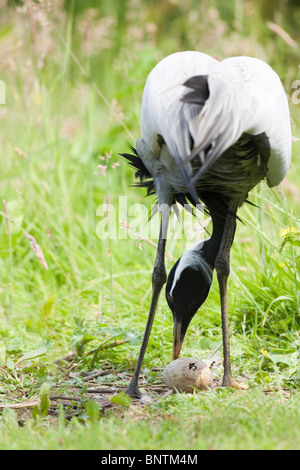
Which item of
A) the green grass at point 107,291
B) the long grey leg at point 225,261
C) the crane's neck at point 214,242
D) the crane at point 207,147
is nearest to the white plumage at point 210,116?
the crane at point 207,147

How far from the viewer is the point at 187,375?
297 centimetres

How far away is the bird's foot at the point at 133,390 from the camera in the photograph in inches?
120

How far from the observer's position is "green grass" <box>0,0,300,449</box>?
100 inches

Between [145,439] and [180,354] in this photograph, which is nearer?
[145,439]

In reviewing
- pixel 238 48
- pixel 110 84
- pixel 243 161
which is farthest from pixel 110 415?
pixel 110 84

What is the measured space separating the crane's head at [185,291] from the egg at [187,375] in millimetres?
271

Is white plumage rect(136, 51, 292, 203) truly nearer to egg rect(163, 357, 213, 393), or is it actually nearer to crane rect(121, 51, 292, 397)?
crane rect(121, 51, 292, 397)

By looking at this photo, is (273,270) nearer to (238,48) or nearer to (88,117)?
(88,117)

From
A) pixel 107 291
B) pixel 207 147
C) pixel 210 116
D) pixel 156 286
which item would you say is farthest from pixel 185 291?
pixel 107 291

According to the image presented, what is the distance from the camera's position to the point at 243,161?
Result: 9.33 ft

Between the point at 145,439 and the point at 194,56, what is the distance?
154 centimetres

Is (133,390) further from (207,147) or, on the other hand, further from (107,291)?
(107,291)

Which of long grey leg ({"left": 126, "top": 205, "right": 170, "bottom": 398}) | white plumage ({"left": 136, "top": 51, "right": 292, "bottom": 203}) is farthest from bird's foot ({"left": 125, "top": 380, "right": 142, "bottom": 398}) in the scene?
white plumage ({"left": 136, "top": 51, "right": 292, "bottom": 203})

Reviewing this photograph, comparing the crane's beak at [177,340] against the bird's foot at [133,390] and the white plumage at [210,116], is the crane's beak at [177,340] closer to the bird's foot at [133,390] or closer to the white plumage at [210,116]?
the bird's foot at [133,390]
